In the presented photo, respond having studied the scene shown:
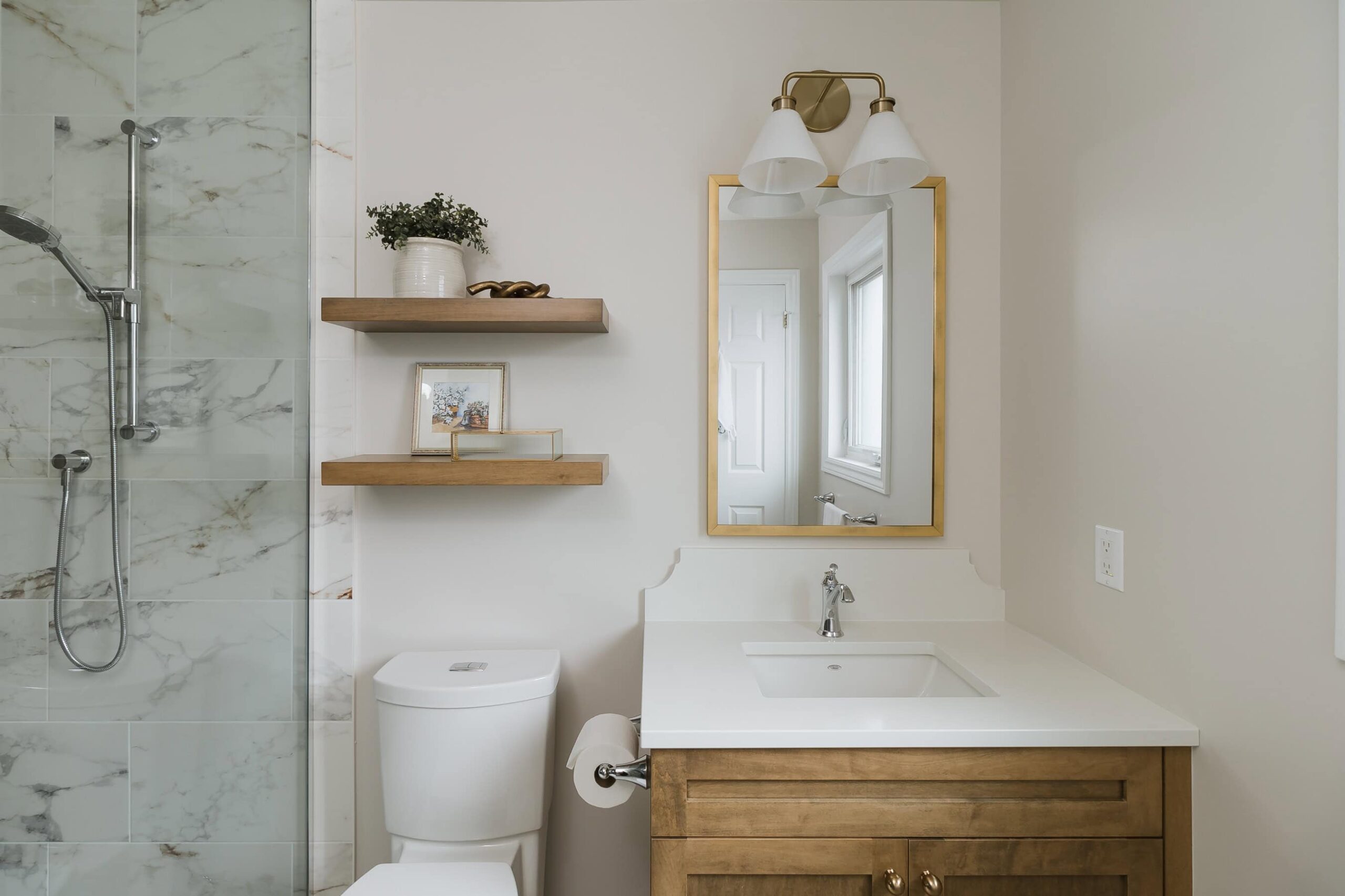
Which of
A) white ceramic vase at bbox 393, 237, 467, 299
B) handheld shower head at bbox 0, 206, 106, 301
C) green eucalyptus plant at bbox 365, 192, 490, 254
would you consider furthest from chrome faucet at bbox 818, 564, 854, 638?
handheld shower head at bbox 0, 206, 106, 301

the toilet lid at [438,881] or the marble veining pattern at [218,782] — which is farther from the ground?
the marble veining pattern at [218,782]

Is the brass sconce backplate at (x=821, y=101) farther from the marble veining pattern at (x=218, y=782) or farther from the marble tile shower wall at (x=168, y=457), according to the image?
the marble veining pattern at (x=218, y=782)

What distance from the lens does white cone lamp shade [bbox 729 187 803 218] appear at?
5.63 feet

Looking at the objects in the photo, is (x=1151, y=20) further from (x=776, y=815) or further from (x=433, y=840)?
(x=433, y=840)

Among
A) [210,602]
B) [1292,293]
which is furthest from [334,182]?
[1292,293]

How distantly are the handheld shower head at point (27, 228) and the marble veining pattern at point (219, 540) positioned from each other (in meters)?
0.41

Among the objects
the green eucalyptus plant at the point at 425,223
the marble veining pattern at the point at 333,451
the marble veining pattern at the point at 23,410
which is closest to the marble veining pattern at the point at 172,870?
the marble veining pattern at the point at 333,451

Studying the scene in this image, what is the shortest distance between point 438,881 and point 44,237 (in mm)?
1228

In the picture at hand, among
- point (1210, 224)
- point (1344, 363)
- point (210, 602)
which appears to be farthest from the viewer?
point (210, 602)

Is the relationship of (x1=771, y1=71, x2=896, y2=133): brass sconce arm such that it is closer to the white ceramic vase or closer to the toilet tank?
the white ceramic vase

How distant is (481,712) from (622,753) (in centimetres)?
36

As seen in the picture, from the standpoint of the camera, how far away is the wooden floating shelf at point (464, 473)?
1.51 metres

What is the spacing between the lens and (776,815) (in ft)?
3.72

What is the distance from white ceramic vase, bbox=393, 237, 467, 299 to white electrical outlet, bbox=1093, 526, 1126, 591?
135cm
